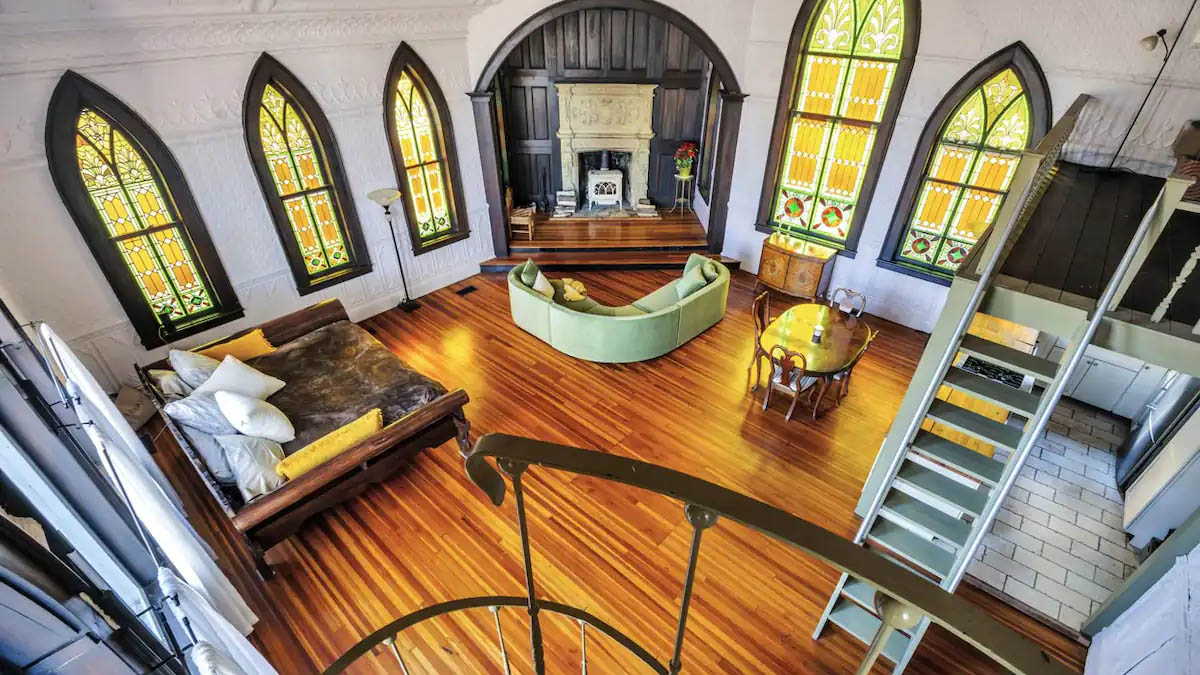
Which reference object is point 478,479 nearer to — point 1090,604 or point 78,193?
point 1090,604

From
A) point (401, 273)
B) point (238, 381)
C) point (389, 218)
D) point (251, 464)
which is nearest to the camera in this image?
point (251, 464)

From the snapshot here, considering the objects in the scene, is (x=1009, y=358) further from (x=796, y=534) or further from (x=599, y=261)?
(x=599, y=261)

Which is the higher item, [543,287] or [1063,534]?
[543,287]

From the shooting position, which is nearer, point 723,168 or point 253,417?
point 253,417

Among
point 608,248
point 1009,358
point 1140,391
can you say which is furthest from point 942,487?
point 608,248

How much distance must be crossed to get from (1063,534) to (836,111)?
16.2 ft

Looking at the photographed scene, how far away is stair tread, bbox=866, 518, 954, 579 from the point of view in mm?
3137

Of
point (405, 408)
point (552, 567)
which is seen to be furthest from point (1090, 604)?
point (405, 408)

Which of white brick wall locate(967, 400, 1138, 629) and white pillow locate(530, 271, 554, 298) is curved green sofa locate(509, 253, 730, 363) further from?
white brick wall locate(967, 400, 1138, 629)

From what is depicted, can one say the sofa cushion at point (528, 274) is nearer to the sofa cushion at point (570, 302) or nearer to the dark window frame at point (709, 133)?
the sofa cushion at point (570, 302)

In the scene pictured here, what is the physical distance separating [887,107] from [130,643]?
7.43m

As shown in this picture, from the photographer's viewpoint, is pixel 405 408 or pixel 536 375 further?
pixel 536 375

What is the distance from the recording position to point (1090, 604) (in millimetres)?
3750

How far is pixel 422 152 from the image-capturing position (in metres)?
6.96
